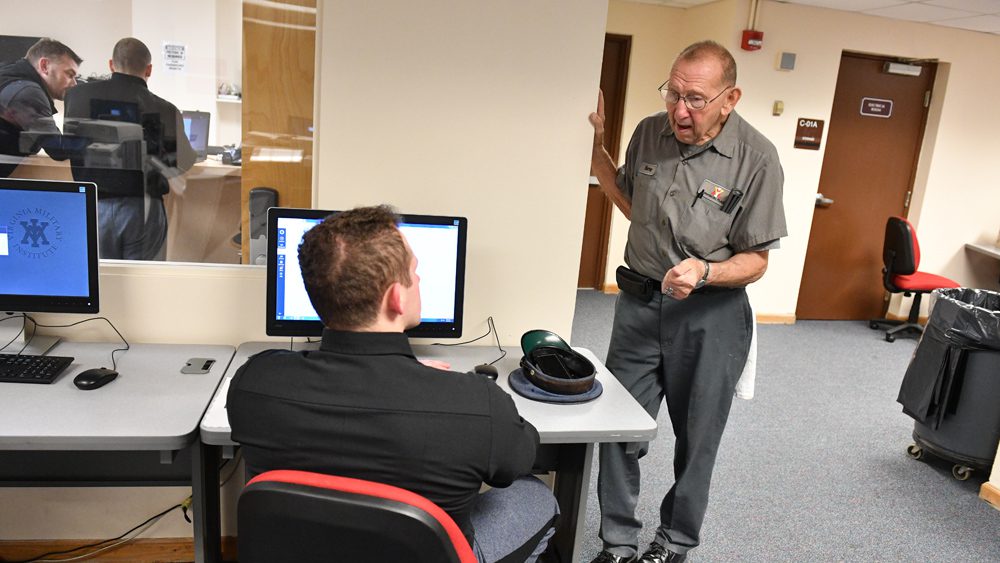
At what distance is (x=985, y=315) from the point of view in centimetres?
296

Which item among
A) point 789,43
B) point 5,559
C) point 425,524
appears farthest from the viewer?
point 789,43

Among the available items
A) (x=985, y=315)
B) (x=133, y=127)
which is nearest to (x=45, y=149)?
(x=133, y=127)

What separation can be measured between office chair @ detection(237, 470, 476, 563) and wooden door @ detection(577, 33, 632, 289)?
14.9ft

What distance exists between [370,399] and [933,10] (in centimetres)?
517

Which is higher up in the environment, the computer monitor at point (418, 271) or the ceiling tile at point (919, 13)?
the ceiling tile at point (919, 13)

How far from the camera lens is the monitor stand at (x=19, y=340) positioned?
6.24 ft

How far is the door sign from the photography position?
545 centimetres

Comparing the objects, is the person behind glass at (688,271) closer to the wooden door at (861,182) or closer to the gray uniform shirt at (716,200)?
the gray uniform shirt at (716,200)

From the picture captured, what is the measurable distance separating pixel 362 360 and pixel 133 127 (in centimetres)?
175

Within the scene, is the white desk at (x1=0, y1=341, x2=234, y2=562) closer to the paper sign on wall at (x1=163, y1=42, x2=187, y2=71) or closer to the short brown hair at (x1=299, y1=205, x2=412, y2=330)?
the short brown hair at (x1=299, y1=205, x2=412, y2=330)

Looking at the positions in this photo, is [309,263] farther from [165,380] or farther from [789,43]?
[789,43]

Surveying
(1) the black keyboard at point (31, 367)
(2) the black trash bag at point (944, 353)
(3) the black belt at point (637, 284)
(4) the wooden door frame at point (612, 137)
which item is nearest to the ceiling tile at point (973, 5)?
(4) the wooden door frame at point (612, 137)

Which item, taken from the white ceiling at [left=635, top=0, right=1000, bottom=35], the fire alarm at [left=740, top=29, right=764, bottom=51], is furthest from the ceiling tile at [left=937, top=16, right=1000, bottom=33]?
the fire alarm at [left=740, top=29, right=764, bottom=51]

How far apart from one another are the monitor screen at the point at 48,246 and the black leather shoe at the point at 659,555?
5.63 ft
